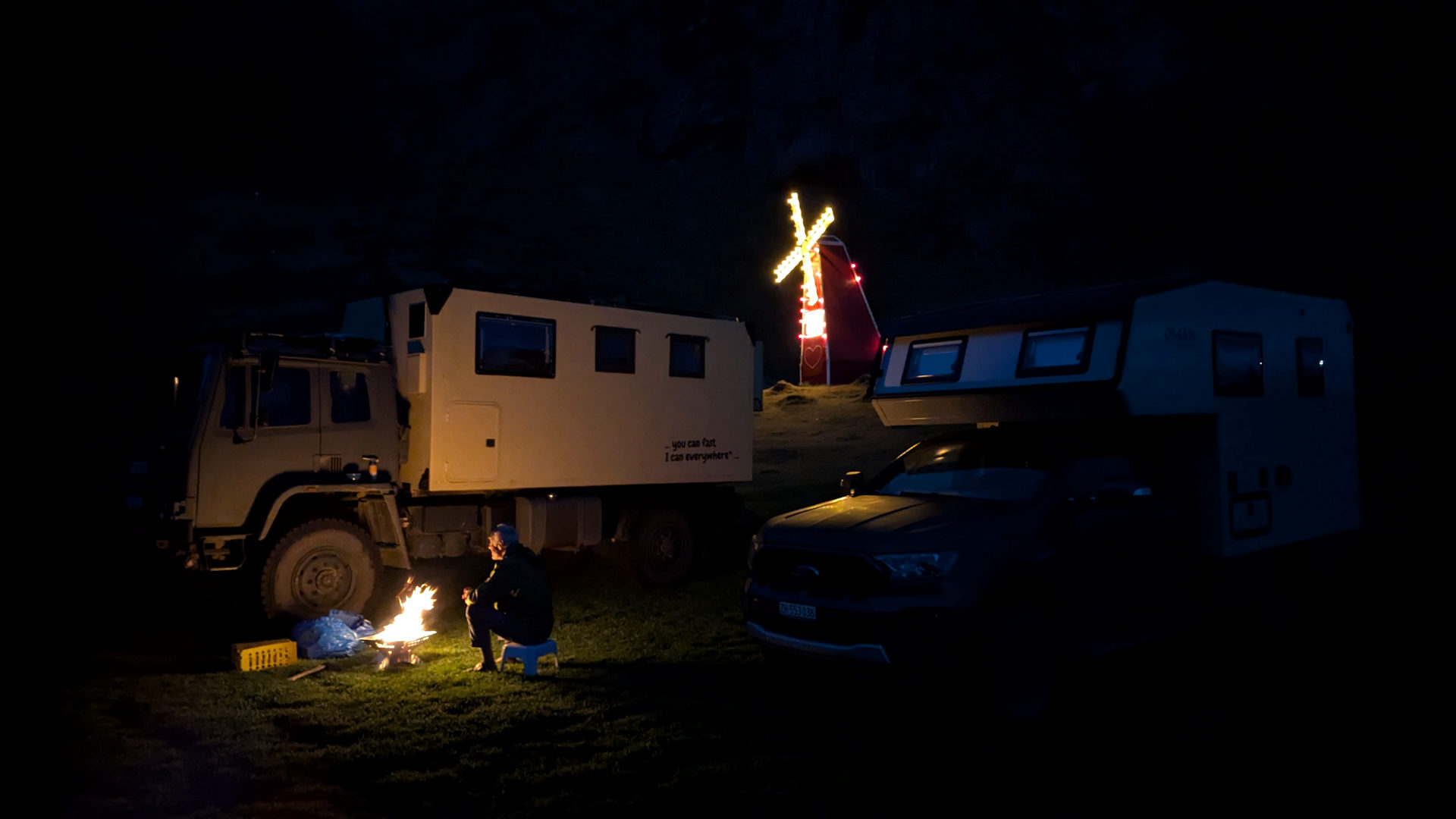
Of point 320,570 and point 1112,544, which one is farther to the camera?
point 320,570

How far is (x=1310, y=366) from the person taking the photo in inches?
395

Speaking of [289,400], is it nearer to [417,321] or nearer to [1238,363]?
[417,321]

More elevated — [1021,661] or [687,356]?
[687,356]

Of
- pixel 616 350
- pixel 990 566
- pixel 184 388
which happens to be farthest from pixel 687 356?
pixel 990 566

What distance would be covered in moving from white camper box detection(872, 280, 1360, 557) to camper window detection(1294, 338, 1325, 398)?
19 millimetres

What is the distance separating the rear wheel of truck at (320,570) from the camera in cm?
976

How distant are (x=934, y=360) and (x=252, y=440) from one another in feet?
23.1

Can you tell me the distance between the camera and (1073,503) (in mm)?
7055

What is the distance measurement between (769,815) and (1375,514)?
19464 mm

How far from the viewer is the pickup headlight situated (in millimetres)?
6172

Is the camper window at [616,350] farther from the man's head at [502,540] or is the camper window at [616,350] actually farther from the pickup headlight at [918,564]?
the pickup headlight at [918,564]

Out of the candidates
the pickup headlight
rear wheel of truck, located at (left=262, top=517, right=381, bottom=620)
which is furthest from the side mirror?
the pickup headlight

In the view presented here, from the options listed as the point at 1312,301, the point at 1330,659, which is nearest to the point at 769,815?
the point at 1330,659

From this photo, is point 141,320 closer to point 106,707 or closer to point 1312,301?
point 106,707
